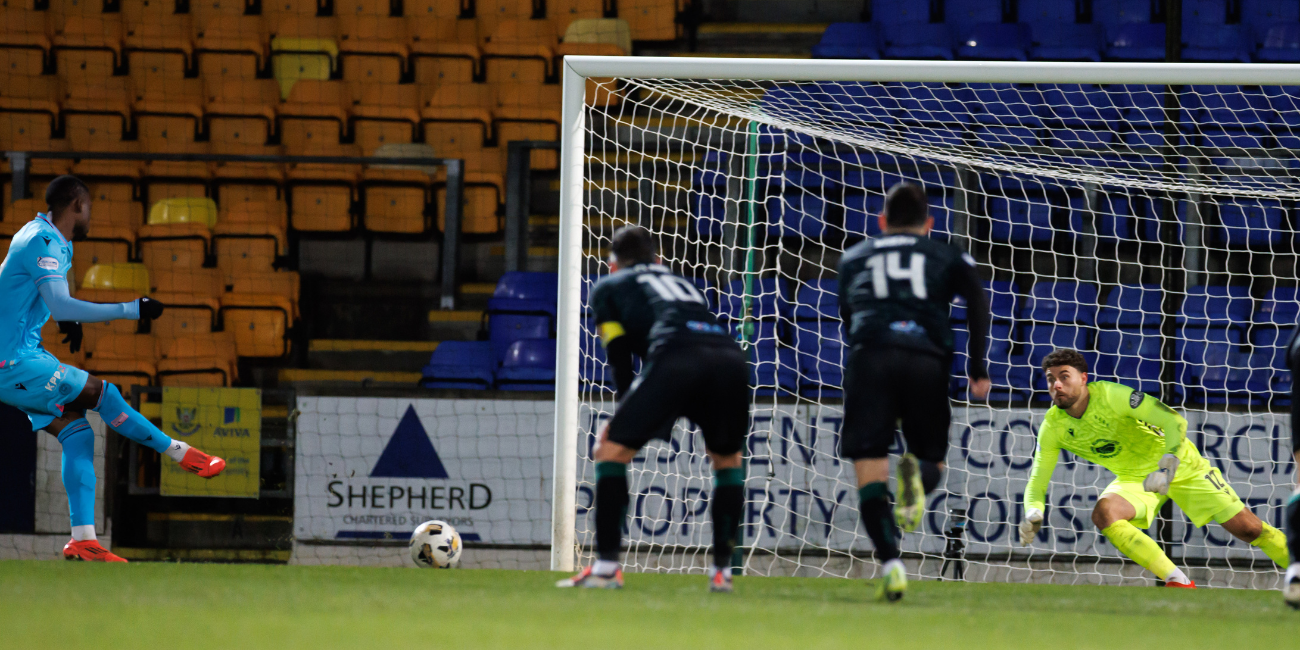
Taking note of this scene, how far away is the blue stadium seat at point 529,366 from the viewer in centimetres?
912

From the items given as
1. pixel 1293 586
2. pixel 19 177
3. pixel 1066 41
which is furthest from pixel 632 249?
pixel 1066 41

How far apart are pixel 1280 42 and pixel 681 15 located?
5.38 m

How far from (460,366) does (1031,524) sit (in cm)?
440

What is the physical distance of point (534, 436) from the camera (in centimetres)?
852

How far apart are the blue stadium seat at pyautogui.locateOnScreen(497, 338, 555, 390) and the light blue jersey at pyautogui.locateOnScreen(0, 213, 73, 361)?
11.7 ft

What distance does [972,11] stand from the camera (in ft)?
39.9

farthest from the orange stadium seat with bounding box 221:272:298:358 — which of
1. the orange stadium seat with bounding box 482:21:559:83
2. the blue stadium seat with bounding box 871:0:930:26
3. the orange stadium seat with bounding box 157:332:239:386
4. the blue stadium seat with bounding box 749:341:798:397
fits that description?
the blue stadium seat with bounding box 871:0:930:26

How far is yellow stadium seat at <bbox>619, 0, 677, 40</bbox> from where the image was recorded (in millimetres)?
12164

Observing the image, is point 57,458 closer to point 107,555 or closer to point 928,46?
point 107,555

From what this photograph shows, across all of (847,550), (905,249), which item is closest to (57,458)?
(847,550)

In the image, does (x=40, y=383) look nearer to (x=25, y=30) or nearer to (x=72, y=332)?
(x=72, y=332)

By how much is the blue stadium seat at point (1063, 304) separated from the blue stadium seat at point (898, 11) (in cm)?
363

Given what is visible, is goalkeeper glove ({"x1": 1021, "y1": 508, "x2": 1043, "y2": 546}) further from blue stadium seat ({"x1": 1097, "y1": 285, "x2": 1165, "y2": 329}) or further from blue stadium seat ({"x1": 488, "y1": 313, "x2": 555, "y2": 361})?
blue stadium seat ({"x1": 488, "y1": 313, "x2": 555, "y2": 361})

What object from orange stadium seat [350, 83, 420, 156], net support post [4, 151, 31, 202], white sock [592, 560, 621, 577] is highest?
orange stadium seat [350, 83, 420, 156]
